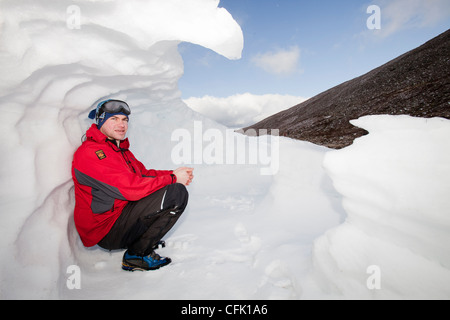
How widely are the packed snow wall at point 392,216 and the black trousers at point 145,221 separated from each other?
1.85m

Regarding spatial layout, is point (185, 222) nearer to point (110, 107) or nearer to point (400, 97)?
point (110, 107)

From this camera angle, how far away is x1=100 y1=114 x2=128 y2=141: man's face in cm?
286

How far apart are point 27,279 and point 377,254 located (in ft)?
11.1

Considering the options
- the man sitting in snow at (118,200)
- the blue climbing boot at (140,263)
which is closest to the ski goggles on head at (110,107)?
the man sitting in snow at (118,200)

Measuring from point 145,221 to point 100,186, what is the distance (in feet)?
2.24

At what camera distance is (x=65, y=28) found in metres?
2.68

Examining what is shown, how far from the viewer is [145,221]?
2.62 meters

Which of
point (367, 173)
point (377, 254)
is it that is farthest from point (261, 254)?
point (367, 173)

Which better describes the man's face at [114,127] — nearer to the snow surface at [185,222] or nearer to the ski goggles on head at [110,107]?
the ski goggles on head at [110,107]

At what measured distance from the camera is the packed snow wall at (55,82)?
215cm

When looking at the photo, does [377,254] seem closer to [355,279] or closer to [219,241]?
[355,279]

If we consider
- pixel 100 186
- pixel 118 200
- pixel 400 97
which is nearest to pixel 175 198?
pixel 118 200

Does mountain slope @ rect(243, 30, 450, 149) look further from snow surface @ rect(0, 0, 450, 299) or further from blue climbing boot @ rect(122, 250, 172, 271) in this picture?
blue climbing boot @ rect(122, 250, 172, 271)

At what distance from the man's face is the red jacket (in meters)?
0.21
